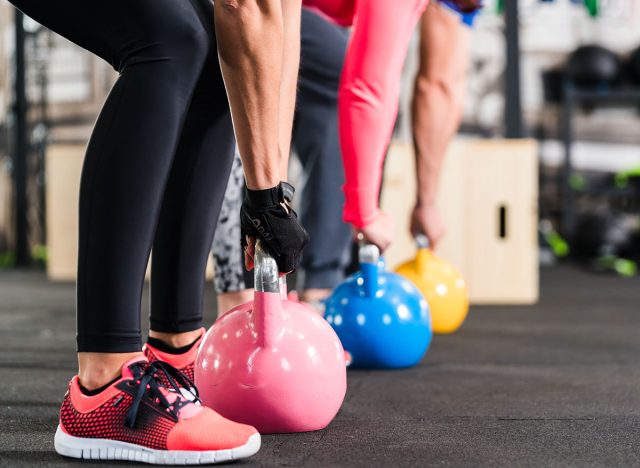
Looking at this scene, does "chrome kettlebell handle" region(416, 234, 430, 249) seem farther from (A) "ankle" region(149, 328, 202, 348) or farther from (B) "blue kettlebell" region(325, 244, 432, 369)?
(A) "ankle" region(149, 328, 202, 348)

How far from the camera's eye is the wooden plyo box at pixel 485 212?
344cm

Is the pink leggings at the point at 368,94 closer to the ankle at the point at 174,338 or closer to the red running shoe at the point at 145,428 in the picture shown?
the ankle at the point at 174,338

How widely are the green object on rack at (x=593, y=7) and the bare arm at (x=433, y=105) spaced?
464cm

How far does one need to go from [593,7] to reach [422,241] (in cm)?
500

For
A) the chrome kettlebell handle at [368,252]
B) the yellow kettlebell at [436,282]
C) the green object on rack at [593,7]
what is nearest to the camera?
the chrome kettlebell handle at [368,252]

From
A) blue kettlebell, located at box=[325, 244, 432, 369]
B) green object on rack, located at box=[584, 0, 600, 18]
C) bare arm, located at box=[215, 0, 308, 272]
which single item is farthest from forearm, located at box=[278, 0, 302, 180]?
green object on rack, located at box=[584, 0, 600, 18]

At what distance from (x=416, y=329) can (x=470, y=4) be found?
88 cm

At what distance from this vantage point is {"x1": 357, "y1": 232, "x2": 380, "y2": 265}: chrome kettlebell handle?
5.36 ft

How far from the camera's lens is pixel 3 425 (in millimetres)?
1186

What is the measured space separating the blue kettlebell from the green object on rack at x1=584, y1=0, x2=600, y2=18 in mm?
5501

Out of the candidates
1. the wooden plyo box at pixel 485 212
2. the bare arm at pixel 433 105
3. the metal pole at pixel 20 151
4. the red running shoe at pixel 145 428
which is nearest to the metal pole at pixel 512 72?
the wooden plyo box at pixel 485 212

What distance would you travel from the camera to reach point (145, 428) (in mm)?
952

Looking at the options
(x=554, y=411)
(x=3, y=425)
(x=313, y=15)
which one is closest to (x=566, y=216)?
(x=313, y=15)

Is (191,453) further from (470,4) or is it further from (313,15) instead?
(470,4)
